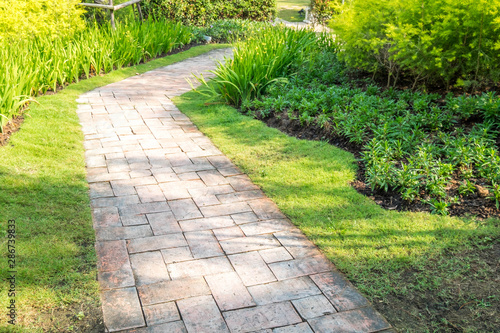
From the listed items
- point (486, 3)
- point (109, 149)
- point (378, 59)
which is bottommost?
point (109, 149)

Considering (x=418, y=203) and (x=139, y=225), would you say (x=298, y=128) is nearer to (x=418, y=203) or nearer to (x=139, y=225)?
(x=418, y=203)

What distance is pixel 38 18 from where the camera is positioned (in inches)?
289

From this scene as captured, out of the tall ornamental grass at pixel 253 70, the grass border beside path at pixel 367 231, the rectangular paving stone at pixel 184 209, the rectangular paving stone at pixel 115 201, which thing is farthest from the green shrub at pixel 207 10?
the rectangular paving stone at pixel 184 209

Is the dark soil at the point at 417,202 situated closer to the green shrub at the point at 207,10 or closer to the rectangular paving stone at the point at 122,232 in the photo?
the rectangular paving stone at the point at 122,232

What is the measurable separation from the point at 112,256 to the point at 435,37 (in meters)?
4.08

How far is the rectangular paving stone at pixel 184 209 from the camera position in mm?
3382

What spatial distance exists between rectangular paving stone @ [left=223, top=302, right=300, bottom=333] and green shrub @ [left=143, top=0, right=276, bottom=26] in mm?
10709

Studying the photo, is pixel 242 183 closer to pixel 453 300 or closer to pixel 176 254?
pixel 176 254

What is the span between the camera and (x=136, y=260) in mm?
2811

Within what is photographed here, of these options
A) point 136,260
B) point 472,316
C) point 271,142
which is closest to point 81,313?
point 136,260

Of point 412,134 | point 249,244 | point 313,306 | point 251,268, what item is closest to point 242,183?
point 249,244

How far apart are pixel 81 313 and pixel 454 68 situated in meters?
4.66

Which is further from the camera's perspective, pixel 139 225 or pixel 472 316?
pixel 139 225

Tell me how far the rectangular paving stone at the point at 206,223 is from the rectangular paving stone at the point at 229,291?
60 cm
